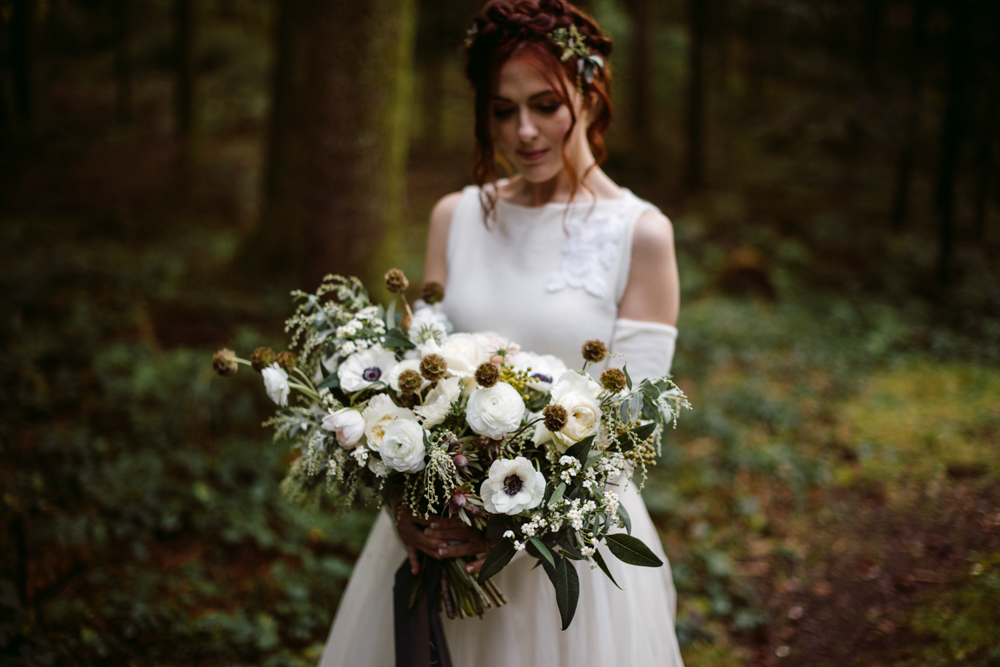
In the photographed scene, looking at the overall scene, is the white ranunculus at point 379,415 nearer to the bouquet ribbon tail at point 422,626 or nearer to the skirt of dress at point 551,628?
the bouquet ribbon tail at point 422,626

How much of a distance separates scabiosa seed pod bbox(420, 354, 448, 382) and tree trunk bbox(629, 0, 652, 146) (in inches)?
526

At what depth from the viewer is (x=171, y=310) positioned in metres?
5.88

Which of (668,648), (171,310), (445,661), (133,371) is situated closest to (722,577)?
(668,648)

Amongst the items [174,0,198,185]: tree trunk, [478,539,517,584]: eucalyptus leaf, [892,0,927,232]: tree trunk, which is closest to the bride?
[478,539,517,584]: eucalyptus leaf

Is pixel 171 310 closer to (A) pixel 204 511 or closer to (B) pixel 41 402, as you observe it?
(B) pixel 41 402

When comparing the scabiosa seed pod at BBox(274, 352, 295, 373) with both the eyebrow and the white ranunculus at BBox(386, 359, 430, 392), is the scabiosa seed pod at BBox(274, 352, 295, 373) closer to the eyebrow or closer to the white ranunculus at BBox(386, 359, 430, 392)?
the white ranunculus at BBox(386, 359, 430, 392)

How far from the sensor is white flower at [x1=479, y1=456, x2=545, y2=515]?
4.84 feet

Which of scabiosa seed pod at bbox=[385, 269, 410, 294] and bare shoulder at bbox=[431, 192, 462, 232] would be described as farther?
bare shoulder at bbox=[431, 192, 462, 232]

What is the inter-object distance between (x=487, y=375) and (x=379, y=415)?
321 mm

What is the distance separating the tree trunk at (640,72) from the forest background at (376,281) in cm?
142

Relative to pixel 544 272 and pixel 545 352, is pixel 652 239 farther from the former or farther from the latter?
pixel 545 352

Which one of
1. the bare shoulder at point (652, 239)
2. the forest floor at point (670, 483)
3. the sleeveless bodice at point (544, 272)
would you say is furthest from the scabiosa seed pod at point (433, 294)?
the forest floor at point (670, 483)

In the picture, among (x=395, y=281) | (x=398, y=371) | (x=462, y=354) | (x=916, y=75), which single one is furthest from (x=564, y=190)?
(x=916, y=75)

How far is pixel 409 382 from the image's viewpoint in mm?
1580
